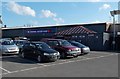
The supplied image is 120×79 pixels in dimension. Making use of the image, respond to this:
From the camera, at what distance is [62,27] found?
150ft

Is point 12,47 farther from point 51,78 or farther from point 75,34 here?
point 75,34

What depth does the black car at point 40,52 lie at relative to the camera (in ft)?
56.1

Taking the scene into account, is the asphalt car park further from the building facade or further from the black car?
the building facade

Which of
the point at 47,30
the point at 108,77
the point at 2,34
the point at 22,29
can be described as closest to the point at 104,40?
the point at 47,30

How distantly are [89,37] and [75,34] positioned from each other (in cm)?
308

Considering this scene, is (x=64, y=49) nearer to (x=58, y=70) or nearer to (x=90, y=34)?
(x=58, y=70)

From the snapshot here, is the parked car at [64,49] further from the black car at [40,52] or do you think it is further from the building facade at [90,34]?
the building facade at [90,34]

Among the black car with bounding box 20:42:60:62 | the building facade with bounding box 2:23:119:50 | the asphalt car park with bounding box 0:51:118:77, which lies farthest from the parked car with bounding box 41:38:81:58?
the building facade with bounding box 2:23:119:50

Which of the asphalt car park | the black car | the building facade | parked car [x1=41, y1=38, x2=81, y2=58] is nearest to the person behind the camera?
the asphalt car park

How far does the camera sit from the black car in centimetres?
1709

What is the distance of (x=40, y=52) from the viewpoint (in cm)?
1738

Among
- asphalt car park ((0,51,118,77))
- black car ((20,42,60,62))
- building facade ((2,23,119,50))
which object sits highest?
building facade ((2,23,119,50))

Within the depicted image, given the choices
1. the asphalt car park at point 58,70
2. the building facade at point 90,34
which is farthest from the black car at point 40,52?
the building facade at point 90,34

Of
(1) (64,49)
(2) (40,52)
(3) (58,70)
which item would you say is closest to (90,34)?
(1) (64,49)
